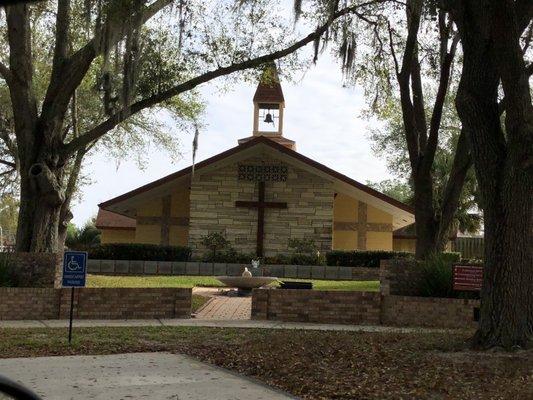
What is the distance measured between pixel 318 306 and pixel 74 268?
5679mm

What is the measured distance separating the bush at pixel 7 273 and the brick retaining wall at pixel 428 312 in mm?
7836

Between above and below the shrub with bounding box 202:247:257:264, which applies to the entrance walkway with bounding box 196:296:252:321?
below

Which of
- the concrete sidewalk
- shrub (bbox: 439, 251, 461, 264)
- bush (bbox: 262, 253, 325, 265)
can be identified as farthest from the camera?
bush (bbox: 262, 253, 325, 265)

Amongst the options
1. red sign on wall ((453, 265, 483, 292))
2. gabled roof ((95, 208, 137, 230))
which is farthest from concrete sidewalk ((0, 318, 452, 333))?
gabled roof ((95, 208, 137, 230))

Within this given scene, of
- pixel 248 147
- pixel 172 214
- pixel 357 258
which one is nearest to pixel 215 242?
pixel 172 214

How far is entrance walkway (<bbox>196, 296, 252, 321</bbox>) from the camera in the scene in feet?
47.1

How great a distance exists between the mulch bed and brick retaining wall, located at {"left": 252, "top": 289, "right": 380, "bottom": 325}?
2.01 m

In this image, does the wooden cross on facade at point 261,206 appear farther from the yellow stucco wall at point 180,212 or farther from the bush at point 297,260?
the yellow stucco wall at point 180,212

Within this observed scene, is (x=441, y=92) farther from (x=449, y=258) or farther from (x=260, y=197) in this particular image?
(x=260, y=197)

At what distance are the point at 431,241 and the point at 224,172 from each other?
14740 mm

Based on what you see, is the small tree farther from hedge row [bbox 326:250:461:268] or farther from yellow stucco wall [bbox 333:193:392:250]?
yellow stucco wall [bbox 333:193:392:250]

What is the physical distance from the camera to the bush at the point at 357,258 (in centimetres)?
2677

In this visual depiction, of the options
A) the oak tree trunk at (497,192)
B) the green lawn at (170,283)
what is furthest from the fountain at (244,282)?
the oak tree trunk at (497,192)

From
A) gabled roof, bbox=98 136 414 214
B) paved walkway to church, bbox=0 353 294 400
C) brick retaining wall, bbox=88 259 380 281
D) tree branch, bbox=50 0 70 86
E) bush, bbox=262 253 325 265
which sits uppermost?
tree branch, bbox=50 0 70 86
